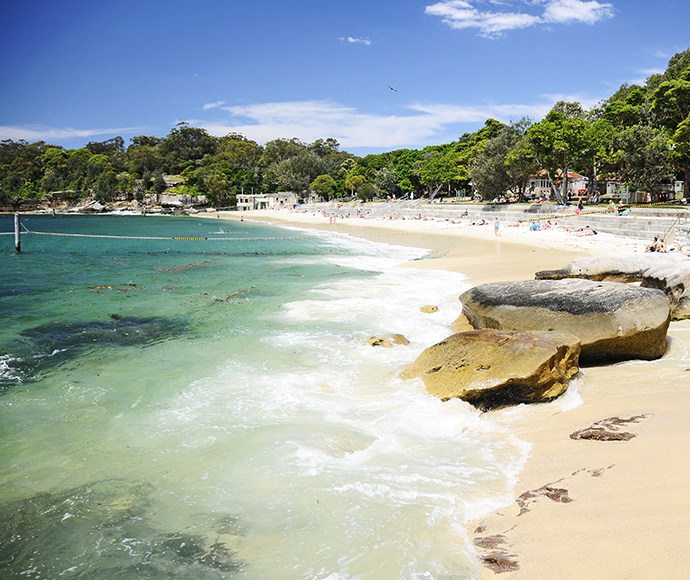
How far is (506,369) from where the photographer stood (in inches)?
267

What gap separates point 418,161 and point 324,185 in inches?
926

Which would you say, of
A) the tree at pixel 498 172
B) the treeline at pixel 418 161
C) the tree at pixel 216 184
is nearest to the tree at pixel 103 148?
the treeline at pixel 418 161

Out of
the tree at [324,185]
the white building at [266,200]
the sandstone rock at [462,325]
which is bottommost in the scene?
the sandstone rock at [462,325]

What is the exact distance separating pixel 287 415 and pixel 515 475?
3460mm

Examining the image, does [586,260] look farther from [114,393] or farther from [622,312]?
[114,393]

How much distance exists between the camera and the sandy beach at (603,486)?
3.29m

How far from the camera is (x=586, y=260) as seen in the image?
1305 cm

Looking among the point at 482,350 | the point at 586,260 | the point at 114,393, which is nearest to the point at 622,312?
the point at 482,350

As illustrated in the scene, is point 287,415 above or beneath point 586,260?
beneath

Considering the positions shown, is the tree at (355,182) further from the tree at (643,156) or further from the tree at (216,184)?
the tree at (643,156)

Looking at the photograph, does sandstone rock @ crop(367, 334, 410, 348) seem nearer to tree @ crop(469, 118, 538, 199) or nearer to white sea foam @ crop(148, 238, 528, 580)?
white sea foam @ crop(148, 238, 528, 580)

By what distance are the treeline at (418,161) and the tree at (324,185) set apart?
10.3 inches

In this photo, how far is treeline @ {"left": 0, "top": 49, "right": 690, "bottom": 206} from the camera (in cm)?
4034

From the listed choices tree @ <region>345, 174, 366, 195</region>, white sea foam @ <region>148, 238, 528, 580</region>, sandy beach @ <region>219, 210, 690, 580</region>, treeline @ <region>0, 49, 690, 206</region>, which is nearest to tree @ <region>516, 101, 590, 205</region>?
treeline @ <region>0, 49, 690, 206</region>
